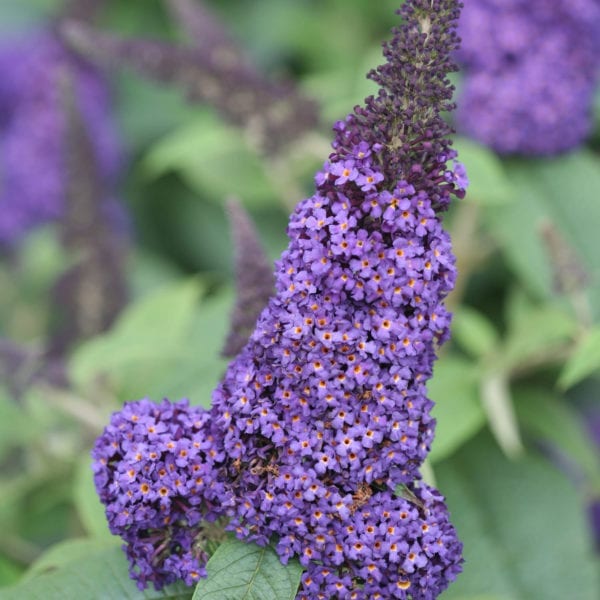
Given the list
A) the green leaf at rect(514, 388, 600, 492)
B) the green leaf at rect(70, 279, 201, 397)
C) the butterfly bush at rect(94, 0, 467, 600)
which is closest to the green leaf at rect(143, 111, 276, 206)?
the green leaf at rect(70, 279, 201, 397)

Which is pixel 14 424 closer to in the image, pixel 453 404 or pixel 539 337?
pixel 453 404

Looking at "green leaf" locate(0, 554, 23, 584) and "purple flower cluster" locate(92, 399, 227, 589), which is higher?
"green leaf" locate(0, 554, 23, 584)

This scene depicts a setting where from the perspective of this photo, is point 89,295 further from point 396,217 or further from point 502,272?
point 396,217

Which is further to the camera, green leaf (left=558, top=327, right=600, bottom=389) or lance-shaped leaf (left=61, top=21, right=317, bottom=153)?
lance-shaped leaf (left=61, top=21, right=317, bottom=153)

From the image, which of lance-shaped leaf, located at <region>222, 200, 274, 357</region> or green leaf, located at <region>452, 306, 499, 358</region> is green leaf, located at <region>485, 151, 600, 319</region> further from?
lance-shaped leaf, located at <region>222, 200, 274, 357</region>

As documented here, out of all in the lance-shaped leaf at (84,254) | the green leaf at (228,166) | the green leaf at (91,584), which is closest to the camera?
the green leaf at (91,584)

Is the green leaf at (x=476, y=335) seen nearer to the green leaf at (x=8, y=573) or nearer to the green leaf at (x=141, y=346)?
the green leaf at (x=141, y=346)

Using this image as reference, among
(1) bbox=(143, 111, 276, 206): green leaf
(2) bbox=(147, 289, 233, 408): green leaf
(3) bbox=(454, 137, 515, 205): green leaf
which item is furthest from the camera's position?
(1) bbox=(143, 111, 276, 206): green leaf

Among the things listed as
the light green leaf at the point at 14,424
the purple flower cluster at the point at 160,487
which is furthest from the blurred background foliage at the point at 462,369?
the purple flower cluster at the point at 160,487

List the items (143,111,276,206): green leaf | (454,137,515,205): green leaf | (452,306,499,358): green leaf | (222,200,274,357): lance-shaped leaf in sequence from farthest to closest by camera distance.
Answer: (143,111,276,206): green leaf
(452,306,499,358): green leaf
(454,137,515,205): green leaf
(222,200,274,357): lance-shaped leaf
